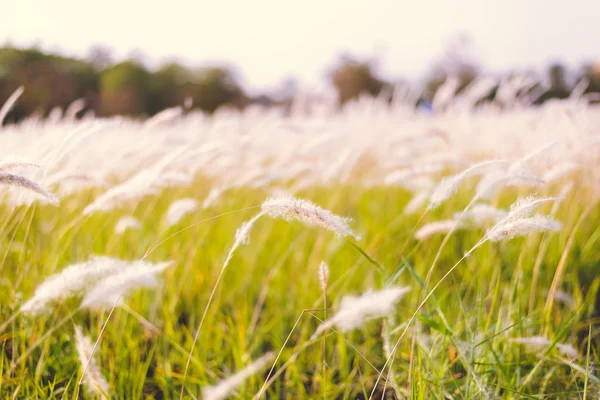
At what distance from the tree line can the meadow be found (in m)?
0.73

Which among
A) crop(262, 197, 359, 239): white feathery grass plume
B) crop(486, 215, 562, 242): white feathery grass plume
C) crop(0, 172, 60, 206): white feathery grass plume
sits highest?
crop(0, 172, 60, 206): white feathery grass plume

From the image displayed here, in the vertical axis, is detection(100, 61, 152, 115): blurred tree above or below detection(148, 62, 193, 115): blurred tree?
above

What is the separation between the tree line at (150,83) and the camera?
11.7 ft

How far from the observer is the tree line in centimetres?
357

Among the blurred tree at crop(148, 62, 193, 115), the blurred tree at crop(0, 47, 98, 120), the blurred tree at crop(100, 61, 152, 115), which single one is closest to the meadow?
the blurred tree at crop(0, 47, 98, 120)

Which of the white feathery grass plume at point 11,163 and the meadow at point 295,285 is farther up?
the white feathery grass plume at point 11,163

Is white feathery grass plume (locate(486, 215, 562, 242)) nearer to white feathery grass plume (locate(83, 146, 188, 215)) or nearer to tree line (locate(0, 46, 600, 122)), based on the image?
white feathery grass plume (locate(83, 146, 188, 215))

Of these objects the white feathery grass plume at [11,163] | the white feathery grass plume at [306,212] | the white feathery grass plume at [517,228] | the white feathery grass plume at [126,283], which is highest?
the white feathery grass plume at [11,163]

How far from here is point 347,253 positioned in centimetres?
235

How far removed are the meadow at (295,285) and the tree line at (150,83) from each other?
73 centimetres

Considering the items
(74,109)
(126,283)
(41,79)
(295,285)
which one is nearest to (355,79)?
(41,79)

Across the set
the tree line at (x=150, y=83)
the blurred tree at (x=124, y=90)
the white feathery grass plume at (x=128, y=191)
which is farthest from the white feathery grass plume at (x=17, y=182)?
the blurred tree at (x=124, y=90)

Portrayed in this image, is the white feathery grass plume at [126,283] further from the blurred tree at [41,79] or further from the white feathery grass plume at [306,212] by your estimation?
the blurred tree at [41,79]

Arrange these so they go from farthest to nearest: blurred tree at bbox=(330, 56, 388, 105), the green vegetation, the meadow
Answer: blurred tree at bbox=(330, 56, 388, 105) < the green vegetation < the meadow
